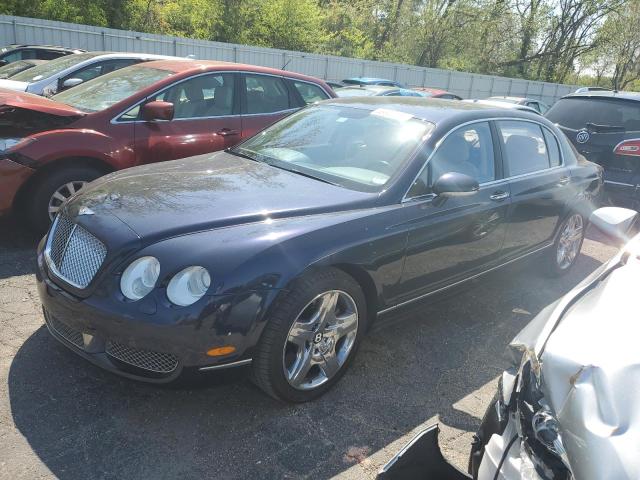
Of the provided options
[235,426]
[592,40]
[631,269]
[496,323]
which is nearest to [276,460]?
[235,426]

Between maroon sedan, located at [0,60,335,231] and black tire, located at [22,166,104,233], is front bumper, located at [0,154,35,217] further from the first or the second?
black tire, located at [22,166,104,233]

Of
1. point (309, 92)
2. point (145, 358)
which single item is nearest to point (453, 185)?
point (145, 358)

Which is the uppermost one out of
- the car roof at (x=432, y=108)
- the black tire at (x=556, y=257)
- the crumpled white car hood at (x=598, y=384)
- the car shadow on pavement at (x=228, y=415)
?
the car roof at (x=432, y=108)

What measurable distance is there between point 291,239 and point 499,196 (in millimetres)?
1959

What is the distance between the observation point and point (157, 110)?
5012 millimetres

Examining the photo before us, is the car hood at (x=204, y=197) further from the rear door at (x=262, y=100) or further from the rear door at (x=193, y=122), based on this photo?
the rear door at (x=262, y=100)

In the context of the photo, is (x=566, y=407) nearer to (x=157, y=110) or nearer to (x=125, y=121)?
(x=157, y=110)

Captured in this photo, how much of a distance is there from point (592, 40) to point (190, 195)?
41.2 m

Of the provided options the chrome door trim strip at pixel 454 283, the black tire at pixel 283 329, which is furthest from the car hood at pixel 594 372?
the chrome door trim strip at pixel 454 283

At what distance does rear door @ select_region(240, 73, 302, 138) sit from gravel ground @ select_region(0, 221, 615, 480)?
3.03 m

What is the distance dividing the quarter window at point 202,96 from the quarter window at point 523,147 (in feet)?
9.65

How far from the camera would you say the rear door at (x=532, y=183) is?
4.20 metres

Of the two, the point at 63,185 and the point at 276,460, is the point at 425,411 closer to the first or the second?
the point at 276,460

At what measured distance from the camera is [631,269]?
240 cm
